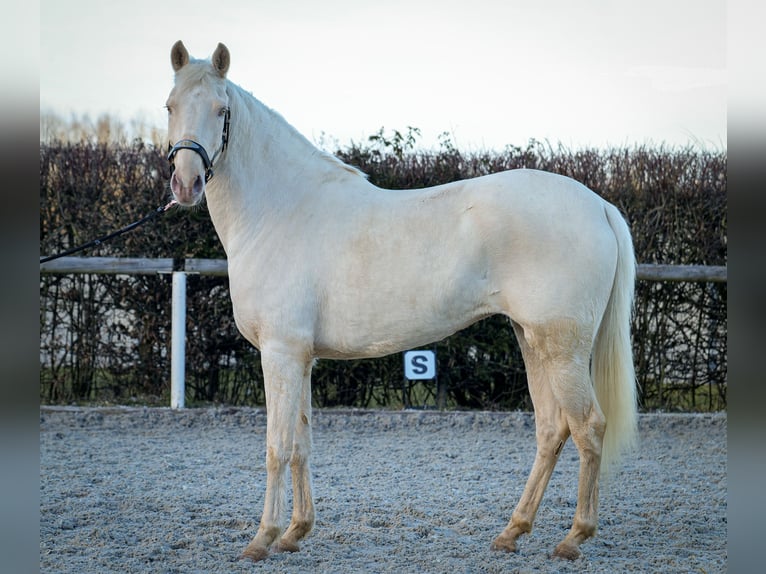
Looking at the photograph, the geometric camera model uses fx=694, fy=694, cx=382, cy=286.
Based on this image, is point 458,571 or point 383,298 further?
point 383,298

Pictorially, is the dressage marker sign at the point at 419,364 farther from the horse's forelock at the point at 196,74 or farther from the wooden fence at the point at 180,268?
the horse's forelock at the point at 196,74

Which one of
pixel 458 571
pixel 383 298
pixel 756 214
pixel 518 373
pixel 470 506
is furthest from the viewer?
pixel 518 373

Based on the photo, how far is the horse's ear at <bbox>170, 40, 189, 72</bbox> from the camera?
330cm

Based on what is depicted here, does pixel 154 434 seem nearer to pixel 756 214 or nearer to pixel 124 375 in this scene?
pixel 124 375

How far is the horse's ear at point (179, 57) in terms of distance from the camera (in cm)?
330

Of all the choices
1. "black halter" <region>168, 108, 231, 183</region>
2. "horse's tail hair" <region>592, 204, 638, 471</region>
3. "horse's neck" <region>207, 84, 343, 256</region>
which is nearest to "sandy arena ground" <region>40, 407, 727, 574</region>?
"horse's tail hair" <region>592, 204, 638, 471</region>

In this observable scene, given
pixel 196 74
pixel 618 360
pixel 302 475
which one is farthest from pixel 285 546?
pixel 196 74

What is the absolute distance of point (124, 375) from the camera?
7262 millimetres

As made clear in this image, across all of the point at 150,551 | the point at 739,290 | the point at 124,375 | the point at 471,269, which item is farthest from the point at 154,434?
the point at 739,290

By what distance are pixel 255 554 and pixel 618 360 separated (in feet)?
6.50

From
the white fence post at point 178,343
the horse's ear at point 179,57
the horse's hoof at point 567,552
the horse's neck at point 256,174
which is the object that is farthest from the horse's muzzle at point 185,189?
the white fence post at point 178,343

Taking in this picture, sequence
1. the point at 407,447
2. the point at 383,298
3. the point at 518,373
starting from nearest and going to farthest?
1. the point at 383,298
2. the point at 407,447
3. the point at 518,373

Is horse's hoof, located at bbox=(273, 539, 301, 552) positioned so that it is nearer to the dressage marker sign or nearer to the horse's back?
the horse's back

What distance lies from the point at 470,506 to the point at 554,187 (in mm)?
2013
